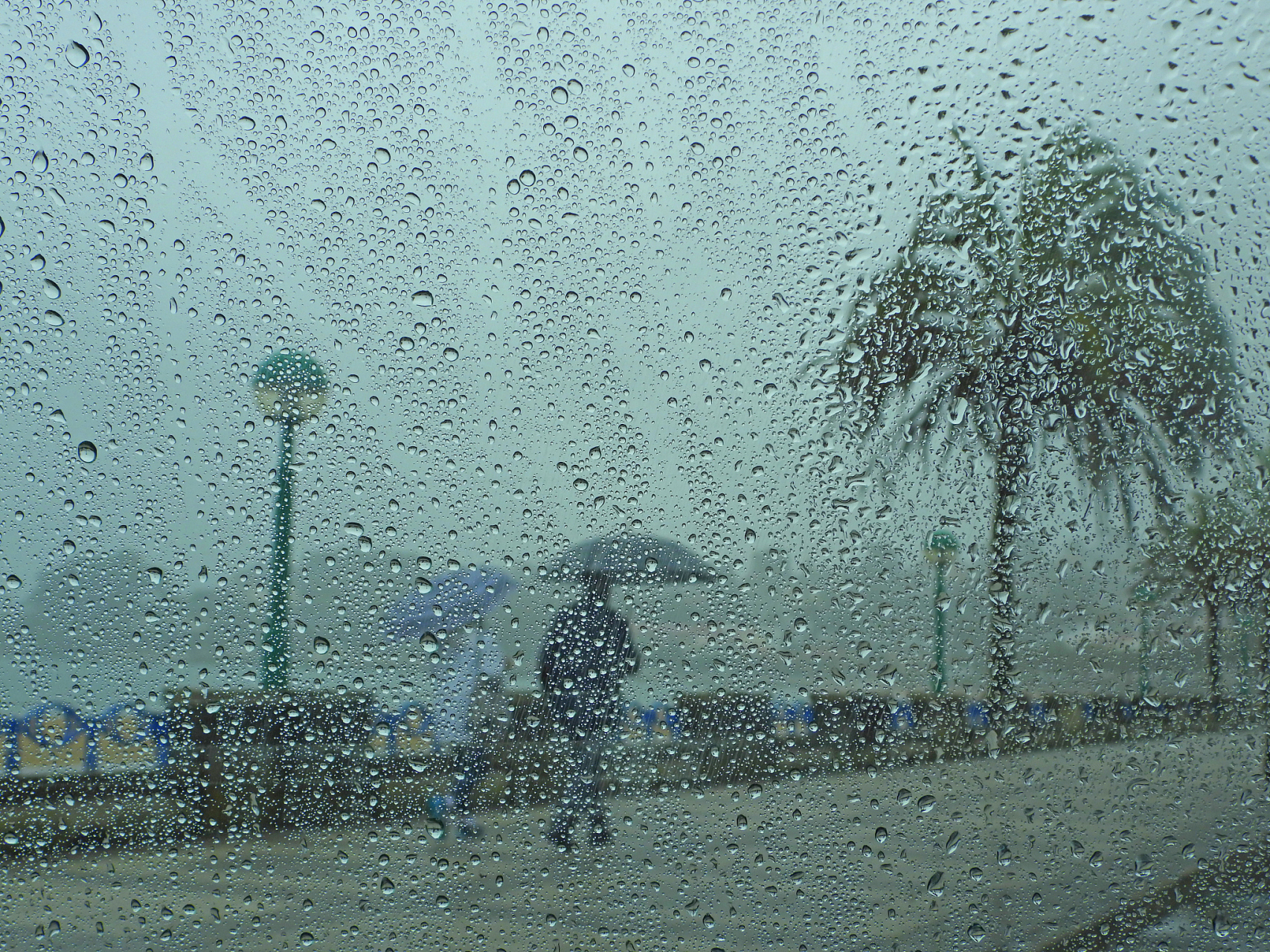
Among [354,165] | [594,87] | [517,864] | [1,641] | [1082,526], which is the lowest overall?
[517,864]

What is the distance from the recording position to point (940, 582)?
1.51m

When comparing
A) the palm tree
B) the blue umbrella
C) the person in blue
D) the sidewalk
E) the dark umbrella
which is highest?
the palm tree

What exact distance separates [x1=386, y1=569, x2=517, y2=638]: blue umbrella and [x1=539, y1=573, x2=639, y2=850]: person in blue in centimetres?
12

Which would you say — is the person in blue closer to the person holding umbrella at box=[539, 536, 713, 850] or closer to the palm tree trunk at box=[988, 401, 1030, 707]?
the person holding umbrella at box=[539, 536, 713, 850]

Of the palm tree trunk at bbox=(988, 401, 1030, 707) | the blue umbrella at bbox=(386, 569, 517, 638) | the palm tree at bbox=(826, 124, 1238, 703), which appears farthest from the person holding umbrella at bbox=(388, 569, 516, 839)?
the palm tree trunk at bbox=(988, 401, 1030, 707)

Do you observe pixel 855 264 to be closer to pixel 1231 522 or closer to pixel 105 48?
pixel 1231 522

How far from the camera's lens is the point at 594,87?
1.51 meters

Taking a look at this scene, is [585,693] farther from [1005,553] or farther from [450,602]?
[1005,553]

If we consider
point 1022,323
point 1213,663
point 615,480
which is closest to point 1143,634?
point 1213,663

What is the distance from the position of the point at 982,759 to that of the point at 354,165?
151cm

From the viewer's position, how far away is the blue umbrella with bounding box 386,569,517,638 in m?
1.46

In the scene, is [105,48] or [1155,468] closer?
[105,48]

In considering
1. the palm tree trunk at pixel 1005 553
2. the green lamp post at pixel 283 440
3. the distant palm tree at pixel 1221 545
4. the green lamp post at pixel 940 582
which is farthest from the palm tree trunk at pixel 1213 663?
the green lamp post at pixel 283 440

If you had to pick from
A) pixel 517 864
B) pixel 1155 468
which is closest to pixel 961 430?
pixel 1155 468
